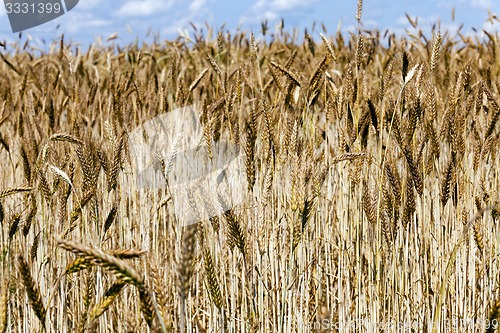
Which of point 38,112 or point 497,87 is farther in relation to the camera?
point 38,112

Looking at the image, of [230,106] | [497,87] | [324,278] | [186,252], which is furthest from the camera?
[497,87]

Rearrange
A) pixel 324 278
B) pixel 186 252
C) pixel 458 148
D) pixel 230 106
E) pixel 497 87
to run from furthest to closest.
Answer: pixel 497 87, pixel 324 278, pixel 230 106, pixel 458 148, pixel 186 252

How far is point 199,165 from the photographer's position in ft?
8.31

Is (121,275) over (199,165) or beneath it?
beneath

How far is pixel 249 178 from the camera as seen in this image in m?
1.40

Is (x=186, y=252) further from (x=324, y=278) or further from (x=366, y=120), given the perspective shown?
(x=324, y=278)

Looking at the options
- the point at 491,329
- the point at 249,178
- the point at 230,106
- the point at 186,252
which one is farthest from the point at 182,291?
the point at 230,106

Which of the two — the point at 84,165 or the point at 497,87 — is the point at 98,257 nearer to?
the point at 84,165

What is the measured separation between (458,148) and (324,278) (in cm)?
77

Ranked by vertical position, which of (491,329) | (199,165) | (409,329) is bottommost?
(409,329)

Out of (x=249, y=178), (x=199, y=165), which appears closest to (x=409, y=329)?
(x=249, y=178)

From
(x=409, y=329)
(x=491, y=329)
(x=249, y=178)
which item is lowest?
(x=409, y=329)

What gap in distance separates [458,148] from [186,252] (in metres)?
1.19

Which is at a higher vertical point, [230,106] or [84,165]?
[230,106]
